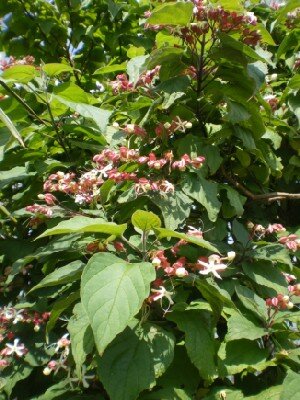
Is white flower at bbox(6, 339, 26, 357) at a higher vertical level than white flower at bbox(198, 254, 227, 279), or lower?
lower

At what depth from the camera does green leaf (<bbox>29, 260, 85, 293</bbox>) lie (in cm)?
144

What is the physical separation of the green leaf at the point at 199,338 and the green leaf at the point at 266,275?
205mm

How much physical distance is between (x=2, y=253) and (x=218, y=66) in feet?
3.80

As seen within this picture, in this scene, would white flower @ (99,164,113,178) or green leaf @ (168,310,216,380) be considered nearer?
green leaf @ (168,310,216,380)

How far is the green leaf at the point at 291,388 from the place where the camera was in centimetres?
124

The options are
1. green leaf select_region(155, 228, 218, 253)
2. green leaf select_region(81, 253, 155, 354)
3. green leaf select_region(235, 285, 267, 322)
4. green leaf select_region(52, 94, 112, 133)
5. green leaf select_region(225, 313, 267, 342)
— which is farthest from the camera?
green leaf select_region(52, 94, 112, 133)

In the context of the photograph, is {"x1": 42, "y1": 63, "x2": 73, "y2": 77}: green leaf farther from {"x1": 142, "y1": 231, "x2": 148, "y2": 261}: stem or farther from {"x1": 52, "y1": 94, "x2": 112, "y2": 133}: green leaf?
{"x1": 142, "y1": 231, "x2": 148, "y2": 261}: stem

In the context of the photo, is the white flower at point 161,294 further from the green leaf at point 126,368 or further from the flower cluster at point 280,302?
the flower cluster at point 280,302

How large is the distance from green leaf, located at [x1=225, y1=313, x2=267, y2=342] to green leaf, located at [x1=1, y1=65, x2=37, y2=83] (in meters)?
1.09

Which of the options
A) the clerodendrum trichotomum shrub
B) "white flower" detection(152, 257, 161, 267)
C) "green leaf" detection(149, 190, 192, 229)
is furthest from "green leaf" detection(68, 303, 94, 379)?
"green leaf" detection(149, 190, 192, 229)

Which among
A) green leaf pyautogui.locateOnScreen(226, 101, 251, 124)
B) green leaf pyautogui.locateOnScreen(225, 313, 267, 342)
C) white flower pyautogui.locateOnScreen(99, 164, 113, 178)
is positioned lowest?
green leaf pyautogui.locateOnScreen(225, 313, 267, 342)

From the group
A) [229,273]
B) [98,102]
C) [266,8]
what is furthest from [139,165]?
[266,8]

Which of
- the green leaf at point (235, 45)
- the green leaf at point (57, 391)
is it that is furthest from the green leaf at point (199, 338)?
the green leaf at point (235, 45)

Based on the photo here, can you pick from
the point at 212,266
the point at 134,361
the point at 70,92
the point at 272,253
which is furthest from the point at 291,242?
the point at 70,92
